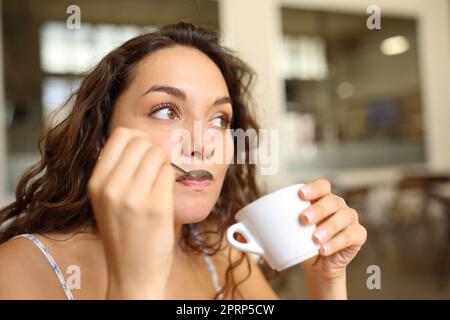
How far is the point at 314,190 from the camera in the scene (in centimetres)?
60

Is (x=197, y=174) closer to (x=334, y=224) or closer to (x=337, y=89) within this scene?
(x=334, y=224)

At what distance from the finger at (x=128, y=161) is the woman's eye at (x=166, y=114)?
0.90 ft

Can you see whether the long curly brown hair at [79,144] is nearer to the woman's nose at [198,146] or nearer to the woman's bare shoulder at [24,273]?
the woman's bare shoulder at [24,273]

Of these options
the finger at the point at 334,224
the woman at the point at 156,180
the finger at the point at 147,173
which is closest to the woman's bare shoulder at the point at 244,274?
the woman at the point at 156,180

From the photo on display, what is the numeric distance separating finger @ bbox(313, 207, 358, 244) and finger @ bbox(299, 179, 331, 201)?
0.14ft

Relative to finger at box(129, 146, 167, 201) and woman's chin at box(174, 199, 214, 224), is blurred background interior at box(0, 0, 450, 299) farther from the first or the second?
finger at box(129, 146, 167, 201)

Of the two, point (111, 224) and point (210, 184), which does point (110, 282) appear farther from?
point (210, 184)

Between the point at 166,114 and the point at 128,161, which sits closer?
the point at 128,161

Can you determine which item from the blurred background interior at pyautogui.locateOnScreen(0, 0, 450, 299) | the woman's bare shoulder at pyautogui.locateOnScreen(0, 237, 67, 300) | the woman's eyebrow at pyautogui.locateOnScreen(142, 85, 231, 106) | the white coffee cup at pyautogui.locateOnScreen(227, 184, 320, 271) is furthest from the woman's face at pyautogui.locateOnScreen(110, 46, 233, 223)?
the blurred background interior at pyautogui.locateOnScreen(0, 0, 450, 299)

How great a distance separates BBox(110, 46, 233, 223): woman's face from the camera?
0.70 metres

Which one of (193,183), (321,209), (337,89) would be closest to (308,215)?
(321,209)

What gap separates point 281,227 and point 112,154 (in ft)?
0.80

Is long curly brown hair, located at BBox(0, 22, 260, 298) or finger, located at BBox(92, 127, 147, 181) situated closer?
finger, located at BBox(92, 127, 147, 181)

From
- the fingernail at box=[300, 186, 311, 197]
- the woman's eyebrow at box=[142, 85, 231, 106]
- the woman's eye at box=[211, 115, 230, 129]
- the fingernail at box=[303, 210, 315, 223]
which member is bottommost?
the fingernail at box=[303, 210, 315, 223]
